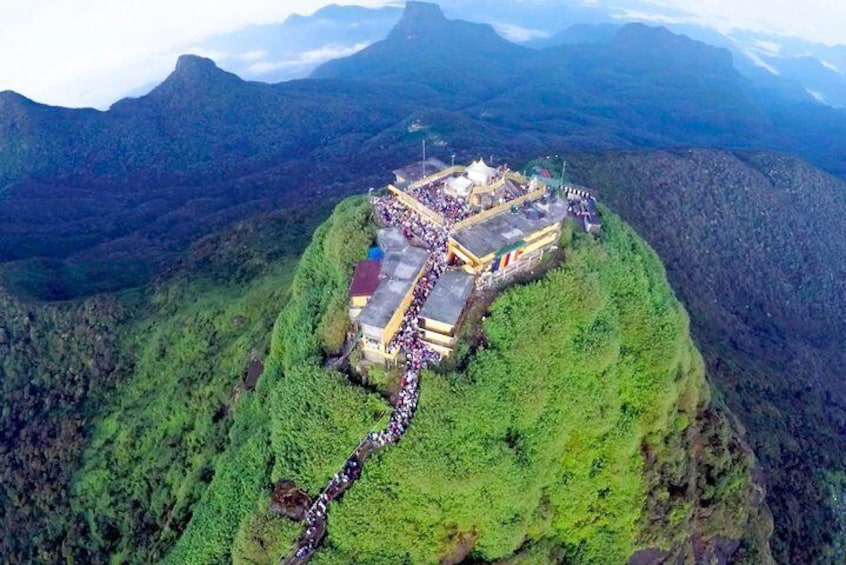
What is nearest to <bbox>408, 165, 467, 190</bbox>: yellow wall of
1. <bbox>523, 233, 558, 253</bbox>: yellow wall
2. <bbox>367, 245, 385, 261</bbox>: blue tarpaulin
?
<bbox>367, 245, 385, 261</bbox>: blue tarpaulin

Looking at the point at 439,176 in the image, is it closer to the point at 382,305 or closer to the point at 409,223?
the point at 409,223

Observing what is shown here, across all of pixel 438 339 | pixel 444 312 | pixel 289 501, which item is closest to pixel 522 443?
pixel 438 339

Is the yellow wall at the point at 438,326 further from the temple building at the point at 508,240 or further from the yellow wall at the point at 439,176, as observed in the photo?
the yellow wall at the point at 439,176

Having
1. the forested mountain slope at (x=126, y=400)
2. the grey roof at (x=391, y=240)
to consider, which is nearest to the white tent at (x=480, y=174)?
the grey roof at (x=391, y=240)

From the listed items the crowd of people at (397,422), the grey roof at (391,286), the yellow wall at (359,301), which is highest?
the grey roof at (391,286)

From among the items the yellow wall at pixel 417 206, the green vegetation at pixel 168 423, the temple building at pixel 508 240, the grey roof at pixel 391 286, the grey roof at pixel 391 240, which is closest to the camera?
the grey roof at pixel 391 286

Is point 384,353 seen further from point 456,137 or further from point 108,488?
point 456,137
